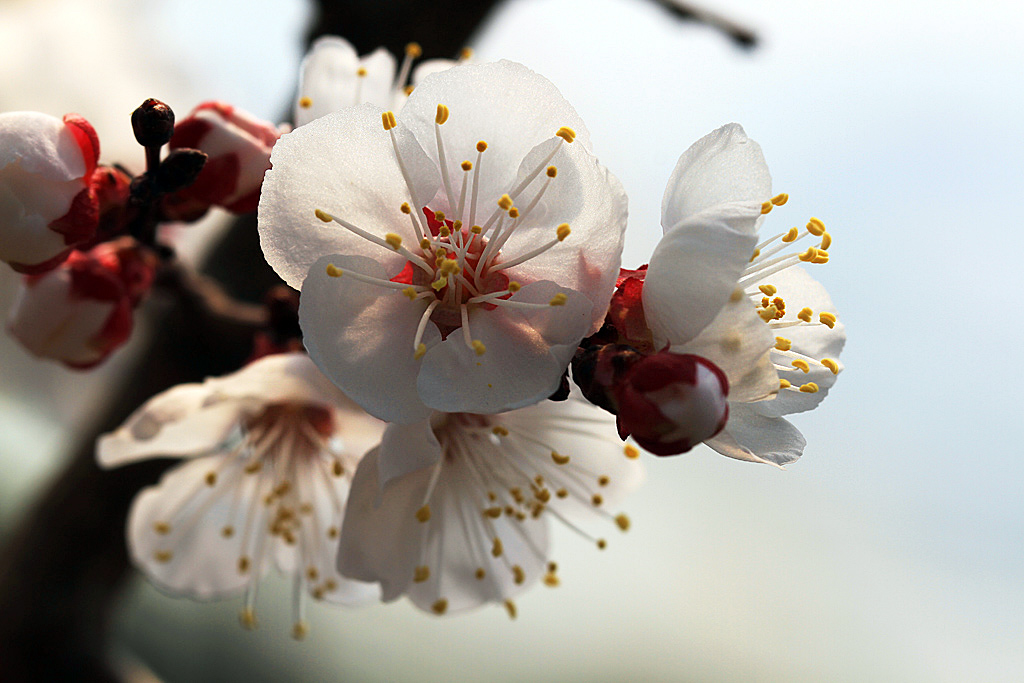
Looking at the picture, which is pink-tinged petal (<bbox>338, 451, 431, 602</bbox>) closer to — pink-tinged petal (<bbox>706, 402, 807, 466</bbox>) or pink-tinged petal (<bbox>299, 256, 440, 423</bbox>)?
pink-tinged petal (<bbox>299, 256, 440, 423</bbox>)

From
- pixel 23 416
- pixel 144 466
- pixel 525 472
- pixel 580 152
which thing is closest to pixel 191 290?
pixel 144 466

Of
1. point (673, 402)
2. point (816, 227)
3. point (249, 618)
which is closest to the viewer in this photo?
point (673, 402)

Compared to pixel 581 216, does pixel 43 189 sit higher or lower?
lower

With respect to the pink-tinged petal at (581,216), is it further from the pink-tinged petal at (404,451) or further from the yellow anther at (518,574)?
the yellow anther at (518,574)

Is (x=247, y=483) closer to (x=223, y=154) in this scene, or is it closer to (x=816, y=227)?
(x=223, y=154)

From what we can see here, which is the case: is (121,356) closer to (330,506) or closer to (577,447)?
(330,506)

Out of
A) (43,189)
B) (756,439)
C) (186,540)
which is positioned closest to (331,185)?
(43,189)

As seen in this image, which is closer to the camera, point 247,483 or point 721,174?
point 721,174
